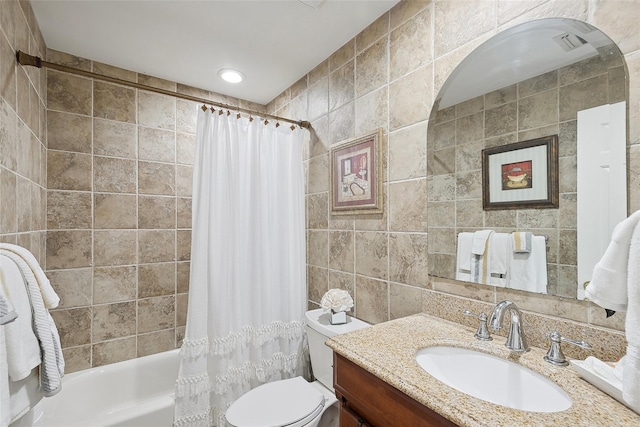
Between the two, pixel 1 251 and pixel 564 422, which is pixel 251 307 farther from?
pixel 564 422

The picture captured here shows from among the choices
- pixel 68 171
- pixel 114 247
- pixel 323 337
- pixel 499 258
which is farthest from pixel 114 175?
pixel 499 258

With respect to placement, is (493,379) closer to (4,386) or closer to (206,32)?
(4,386)

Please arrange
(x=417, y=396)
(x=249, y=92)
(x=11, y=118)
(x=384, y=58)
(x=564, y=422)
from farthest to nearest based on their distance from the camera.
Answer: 1. (x=249, y=92)
2. (x=384, y=58)
3. (x=11, y=118)
4. (x=417, y=396)
5. (x=564, y=422)

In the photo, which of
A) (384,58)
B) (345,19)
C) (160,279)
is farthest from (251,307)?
(345,19)

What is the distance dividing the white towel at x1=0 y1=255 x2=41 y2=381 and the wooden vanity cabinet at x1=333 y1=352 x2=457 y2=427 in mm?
914

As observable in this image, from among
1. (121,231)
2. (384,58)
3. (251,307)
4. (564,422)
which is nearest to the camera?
(564,422)

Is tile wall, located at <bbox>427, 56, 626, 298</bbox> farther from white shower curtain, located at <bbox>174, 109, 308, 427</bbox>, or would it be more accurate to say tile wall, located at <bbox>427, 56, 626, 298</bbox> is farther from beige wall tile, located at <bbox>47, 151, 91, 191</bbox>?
beige wall tile, located at <bbox>47, 151, 91, 191</bbox>

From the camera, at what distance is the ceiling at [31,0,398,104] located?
1.49 m

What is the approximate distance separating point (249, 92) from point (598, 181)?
2.33 meters

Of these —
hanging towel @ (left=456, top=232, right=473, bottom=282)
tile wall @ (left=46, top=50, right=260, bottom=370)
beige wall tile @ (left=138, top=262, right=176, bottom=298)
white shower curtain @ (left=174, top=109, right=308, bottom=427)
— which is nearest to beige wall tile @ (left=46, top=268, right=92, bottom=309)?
tile wall @ (left=46, top=50, right=260, bottom=370)

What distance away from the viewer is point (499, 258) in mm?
1101

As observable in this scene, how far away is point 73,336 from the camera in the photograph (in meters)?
1.92

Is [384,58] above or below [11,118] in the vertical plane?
above

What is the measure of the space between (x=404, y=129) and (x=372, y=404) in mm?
1185
